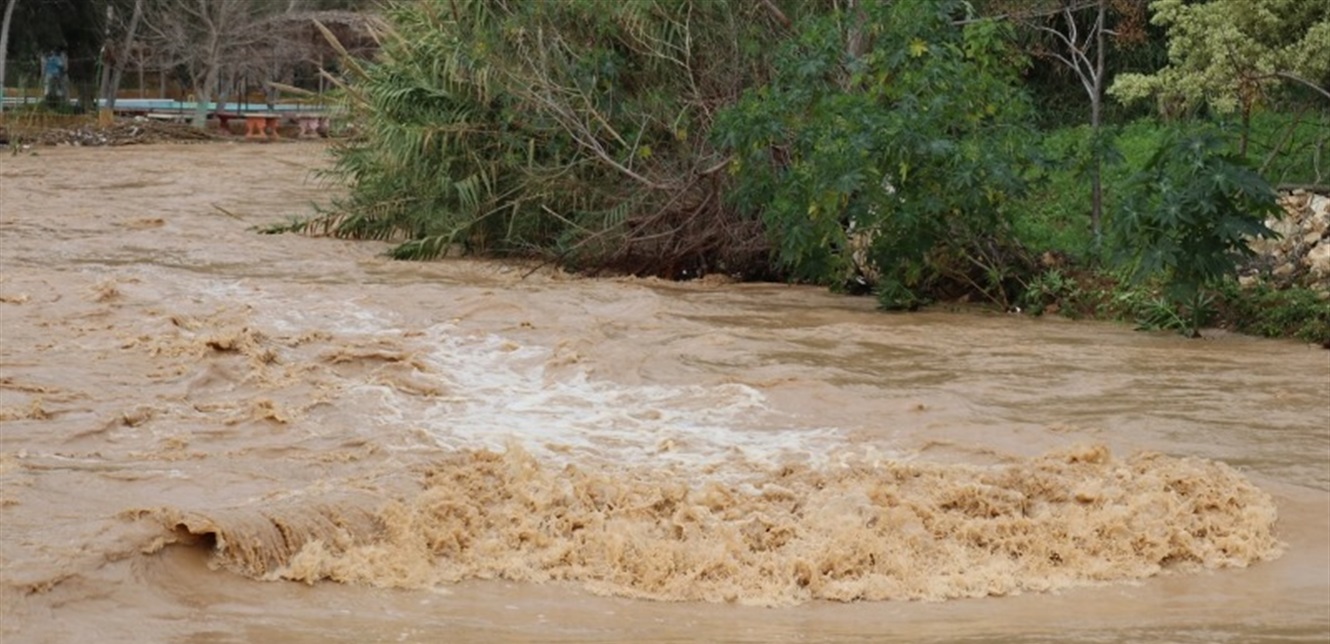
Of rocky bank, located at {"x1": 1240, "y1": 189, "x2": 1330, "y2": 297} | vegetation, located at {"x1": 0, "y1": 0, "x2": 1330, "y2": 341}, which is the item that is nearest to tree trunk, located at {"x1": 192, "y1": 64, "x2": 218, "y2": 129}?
vegetation, located at {"x1": 0, "y1": 0, "x2": 1330, "y2": 341}

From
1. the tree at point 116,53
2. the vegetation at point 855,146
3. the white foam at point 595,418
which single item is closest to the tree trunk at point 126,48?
the tree at point 116,53

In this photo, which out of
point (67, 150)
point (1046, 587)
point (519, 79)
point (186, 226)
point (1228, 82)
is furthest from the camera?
point (67, 150)

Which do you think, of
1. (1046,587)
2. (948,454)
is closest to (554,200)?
(948,454)

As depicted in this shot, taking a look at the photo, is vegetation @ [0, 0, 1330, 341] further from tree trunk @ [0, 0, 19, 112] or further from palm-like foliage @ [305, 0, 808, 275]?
tree trunk @ [0, 0, 19, 112]

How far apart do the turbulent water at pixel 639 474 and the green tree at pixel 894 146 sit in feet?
2.27

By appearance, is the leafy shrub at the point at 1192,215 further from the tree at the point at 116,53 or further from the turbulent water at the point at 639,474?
the tree at the point at 116,53

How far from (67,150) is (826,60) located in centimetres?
2528

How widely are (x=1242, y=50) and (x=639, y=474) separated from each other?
8.12 meters

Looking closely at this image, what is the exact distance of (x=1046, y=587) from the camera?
24.8ft

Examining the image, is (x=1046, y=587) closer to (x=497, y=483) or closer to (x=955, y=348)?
(x=497, y=483)

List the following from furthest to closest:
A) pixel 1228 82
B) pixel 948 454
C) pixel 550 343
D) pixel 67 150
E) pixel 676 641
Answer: pixel 67 150, pixel 1228 82, pixel 550 343, pixel 948 454, pixel 676 641

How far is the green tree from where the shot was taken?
14.4 metres

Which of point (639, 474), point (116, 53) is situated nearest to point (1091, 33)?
point (639, 474)

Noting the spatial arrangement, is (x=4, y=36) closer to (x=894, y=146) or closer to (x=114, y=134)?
(x=114, y=134)
